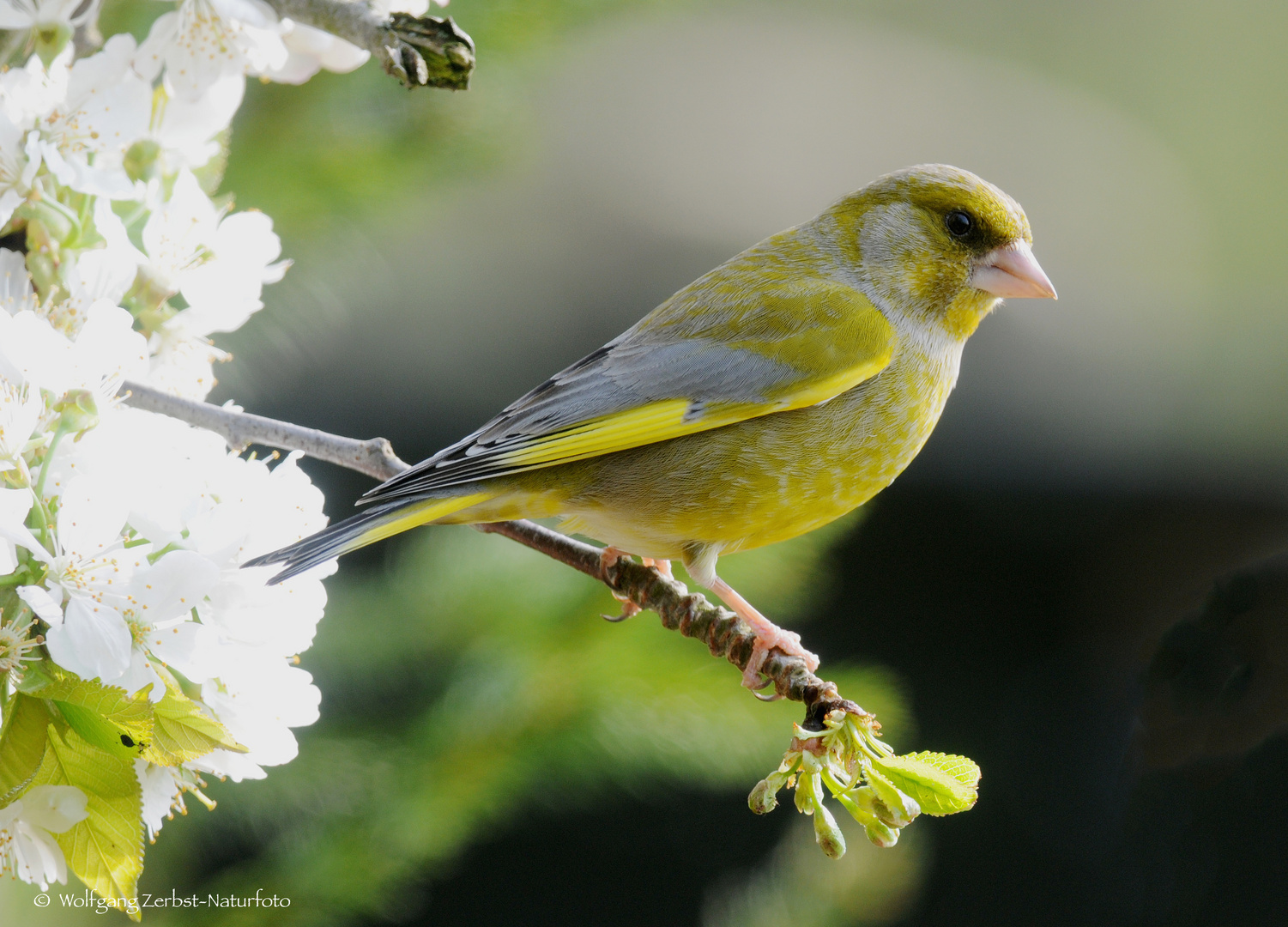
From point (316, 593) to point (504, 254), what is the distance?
2.66 meters

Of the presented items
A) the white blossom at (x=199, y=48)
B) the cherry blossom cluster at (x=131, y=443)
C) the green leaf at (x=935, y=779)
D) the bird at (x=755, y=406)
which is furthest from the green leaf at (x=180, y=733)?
the white blossom at (x=199, y=48)

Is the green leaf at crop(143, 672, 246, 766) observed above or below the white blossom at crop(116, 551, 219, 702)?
below

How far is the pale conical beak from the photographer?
1175 mm

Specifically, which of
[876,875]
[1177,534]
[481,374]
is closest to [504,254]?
[481,374]

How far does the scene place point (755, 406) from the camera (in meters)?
1.11

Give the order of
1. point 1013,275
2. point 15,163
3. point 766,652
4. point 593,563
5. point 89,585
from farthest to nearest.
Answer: point 1013,275 → point 593,563 → point 766,652 → point 15,163 → point 89,585

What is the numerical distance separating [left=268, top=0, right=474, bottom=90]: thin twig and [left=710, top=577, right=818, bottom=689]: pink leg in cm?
53

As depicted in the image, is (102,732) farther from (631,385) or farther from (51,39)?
(631,385)

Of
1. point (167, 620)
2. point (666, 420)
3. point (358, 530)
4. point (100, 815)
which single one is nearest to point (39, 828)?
point (100, 815)

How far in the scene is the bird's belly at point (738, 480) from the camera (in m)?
1.07

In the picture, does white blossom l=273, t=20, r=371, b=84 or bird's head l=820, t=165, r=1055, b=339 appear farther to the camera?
bird's head l=820, t=165, r=1055, b=339

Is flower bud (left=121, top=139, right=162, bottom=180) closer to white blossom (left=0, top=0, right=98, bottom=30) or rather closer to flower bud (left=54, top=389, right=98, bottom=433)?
white blossom (left=0, top=0, right=98, bottom=30)

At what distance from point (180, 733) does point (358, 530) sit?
0.76ft

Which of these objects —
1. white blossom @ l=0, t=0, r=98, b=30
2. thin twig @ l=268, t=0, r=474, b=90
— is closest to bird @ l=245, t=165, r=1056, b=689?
thin twig @ l=268, t=0, r=474, b=90
